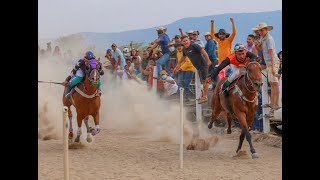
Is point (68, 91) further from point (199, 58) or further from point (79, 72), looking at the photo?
point (199, 58)

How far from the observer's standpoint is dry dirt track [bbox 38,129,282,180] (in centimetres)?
1074

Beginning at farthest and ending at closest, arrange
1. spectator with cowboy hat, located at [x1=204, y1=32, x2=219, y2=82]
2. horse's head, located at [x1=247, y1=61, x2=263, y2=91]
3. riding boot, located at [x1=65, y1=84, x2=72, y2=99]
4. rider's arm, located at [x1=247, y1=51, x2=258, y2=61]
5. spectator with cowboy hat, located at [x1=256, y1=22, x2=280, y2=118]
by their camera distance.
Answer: spectator with cowboy hat, located at [x1=204, y1=32, x2=219, y2=82] → riding boot, located at [x1=65, y1=84, x2=72, y2=99] → spectator with cowboy hat, located at [x1=256, y1=22, x2=280, y2=118] → rider's arm, located at [x1=247, y1=51, x2=258, y2=61] → horse's head, located at [x1=247, y1=61, x2=263, y2=91]

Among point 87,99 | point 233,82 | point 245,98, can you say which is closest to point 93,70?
point 87,99

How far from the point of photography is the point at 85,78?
44.9ft

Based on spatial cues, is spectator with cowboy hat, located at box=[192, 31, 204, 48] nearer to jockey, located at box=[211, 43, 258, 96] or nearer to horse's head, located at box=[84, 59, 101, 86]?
jockey, located at box=[211, 43, 258, 96]

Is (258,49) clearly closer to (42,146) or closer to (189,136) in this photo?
(189,136)

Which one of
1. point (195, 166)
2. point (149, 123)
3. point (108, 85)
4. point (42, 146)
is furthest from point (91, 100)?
point (108, 85)

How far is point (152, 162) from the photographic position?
12.2 metres

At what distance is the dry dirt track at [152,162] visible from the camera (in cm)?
1074

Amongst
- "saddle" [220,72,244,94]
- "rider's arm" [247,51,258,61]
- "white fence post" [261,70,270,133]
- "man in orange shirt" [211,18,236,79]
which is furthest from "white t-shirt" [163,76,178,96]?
"rider's arm" [247,51,258,61]

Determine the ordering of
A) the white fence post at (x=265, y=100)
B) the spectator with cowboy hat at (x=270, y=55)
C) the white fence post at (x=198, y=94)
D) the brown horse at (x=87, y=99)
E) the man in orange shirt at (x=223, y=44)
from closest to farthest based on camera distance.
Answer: the brown horse at (x=87, y=99) → the spectator with cowboy hat at (x=270, y=55) → the white fence post at (x=265, y=100) → the man in orange shirt at (x=223, y=44) → the white fence post at (x=198, y=94)

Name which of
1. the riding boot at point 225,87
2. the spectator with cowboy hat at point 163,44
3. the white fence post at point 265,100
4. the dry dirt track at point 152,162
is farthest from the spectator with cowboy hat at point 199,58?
the riding boot at point 225,87

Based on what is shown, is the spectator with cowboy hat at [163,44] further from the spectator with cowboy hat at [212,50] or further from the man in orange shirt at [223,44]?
the man in orange shirt at [223,44]

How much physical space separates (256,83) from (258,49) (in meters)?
2.72
